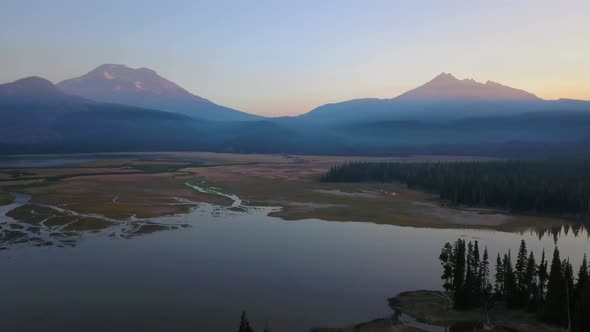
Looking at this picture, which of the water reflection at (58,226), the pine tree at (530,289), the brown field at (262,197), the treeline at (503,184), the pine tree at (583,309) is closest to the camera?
the pine tree at (583,309)

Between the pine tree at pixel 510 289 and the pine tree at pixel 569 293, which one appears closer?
the pine tree at pixel 569 293

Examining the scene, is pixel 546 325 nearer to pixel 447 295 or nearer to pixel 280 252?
pixel 447 295

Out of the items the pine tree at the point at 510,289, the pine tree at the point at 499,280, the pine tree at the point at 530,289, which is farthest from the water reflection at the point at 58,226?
the pine tree at the point at 530,289

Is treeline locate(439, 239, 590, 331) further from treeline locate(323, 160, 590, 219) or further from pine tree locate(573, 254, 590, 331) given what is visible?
treeline locate(323, 160, 590, 219)

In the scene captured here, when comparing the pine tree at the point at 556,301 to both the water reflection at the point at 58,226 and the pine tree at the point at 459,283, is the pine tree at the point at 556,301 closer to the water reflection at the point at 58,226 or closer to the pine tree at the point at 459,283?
the pine tree at the point at 459,283

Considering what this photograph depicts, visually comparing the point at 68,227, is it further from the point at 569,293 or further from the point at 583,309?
the point at 583,309

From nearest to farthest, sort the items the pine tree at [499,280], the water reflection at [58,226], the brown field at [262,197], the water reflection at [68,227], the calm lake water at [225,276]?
the calm lake water at [225,276] → the pine tree at [499,280] → the water reflection at [58,226] → the water reflection at [68,227] → the brown field at [262,197]

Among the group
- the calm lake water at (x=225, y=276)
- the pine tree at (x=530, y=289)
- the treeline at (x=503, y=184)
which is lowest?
the calm lake water at (x=225, y=276)
